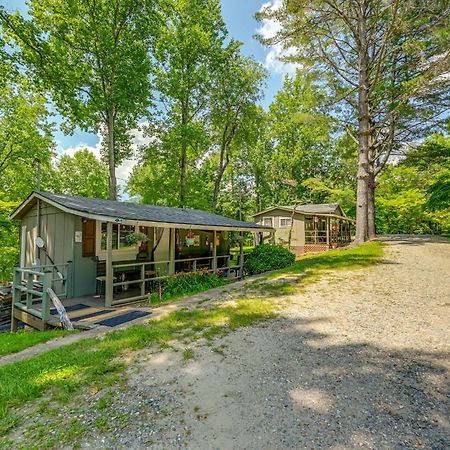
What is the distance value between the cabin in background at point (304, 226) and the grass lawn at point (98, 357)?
17.0 m

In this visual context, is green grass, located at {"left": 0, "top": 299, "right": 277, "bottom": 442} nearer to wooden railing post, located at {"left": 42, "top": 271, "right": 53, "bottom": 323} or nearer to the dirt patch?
the dirt patch

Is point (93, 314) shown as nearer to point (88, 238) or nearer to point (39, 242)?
point (88, 238)

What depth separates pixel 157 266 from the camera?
36.8 feet

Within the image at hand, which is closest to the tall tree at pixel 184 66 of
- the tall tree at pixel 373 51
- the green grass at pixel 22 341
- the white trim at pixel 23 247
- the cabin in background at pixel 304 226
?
the tall tree at pixel 373 51

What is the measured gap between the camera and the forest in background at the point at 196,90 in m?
14.2

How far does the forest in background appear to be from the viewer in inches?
557

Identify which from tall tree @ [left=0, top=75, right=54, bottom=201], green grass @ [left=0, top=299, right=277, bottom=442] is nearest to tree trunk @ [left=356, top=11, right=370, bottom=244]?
green grass @ [left=0, top=299, right=277, bottom=442]

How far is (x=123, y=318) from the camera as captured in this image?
655cm

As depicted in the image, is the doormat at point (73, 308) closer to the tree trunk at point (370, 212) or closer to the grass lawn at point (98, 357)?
the grass lawn at point (98, 357)

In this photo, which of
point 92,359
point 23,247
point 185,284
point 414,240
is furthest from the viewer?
point 414,240

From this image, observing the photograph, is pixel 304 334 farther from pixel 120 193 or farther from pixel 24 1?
pixel 120 193

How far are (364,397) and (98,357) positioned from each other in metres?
3.53

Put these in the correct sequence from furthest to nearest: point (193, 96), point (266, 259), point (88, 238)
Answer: point (193, 96)
point (266, 259)
point (88, 238)

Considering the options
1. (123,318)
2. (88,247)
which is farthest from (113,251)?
(123,318)
